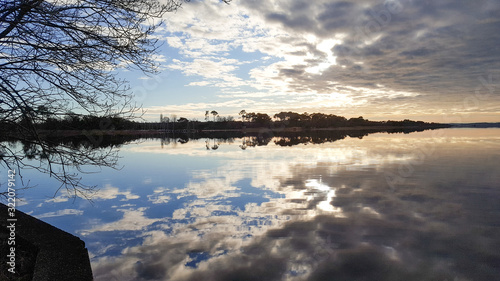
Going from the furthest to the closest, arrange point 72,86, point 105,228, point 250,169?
point 250,169, point 105,228, point 72,86

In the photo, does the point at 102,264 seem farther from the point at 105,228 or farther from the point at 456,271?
the point at 456,271

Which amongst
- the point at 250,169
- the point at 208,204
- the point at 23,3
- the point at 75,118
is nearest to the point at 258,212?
the point at 208,204

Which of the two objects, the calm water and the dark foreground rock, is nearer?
the dark foreground rock

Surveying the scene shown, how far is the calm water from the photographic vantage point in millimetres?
5754

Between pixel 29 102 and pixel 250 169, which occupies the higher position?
pixel 29 102

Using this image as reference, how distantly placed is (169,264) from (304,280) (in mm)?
2662

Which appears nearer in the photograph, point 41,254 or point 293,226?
point 41,254

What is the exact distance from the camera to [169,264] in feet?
19.9

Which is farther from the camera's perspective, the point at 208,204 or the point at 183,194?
the point at 183,194

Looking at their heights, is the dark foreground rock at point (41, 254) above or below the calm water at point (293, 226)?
above

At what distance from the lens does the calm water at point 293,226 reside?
575 centimetres

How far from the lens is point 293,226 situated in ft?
26.1

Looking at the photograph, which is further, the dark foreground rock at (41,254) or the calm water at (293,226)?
the calm water at (293,226)

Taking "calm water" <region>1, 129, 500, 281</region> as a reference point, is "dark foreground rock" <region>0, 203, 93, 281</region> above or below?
above
